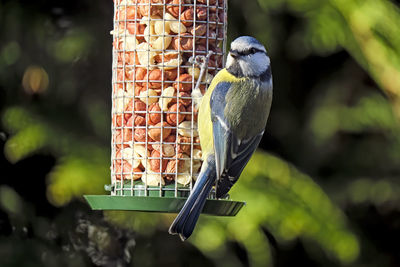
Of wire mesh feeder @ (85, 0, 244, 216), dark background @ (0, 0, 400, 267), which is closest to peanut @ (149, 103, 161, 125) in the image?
wire mesh feeder @ (85, 0, 244, 216)

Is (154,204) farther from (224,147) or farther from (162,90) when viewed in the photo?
(162,90)

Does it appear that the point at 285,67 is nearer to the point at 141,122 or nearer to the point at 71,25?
the point at 71,25

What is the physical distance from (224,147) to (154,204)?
0.41 m

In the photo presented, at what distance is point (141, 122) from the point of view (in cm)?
369

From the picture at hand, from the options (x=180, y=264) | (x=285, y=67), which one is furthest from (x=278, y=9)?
(x=180, y=264)

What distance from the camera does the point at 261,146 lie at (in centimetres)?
586

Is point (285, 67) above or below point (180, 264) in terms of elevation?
above

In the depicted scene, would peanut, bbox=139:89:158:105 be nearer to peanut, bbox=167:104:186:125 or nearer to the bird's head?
peanut, bbox=167:104:186:125

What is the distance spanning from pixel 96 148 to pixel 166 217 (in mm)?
655

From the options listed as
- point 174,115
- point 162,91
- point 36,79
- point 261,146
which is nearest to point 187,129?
point 174,115

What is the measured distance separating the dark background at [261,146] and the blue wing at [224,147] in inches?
54.0

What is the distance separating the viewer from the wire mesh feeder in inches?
143

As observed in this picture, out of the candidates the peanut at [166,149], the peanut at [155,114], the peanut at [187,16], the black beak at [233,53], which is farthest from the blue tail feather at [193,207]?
the peanut at [187,16]

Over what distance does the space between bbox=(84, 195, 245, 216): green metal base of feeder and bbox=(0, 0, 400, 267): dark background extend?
1384 mm
